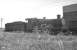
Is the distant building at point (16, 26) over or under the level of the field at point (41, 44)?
under

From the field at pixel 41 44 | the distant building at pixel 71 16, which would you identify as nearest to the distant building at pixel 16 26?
the distant building at pixel 71 16

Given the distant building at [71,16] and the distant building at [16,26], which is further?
the distant building at [16,26]

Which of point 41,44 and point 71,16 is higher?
point 71,16

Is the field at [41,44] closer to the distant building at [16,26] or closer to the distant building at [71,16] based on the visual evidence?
the distant building at [71,16]

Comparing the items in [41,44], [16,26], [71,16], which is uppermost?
[71,16]

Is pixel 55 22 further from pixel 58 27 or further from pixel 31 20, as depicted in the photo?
pixel 31 20

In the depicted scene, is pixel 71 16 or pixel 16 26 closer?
pixel 71 16

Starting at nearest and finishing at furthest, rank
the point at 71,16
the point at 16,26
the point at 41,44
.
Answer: the point at 41,44 < the point at 71,16 < the point at 16,26

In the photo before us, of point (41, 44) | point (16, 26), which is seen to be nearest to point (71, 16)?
point (16, 26)

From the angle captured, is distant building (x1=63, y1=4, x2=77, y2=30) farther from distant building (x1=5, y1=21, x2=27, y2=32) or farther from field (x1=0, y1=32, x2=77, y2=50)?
field (x1=0, y1=32, x2=77, y2=50)

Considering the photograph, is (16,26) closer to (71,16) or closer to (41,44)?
(71,16)

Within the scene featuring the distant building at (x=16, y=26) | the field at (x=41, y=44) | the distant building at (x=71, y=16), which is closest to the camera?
the field at (x=41, y=44)

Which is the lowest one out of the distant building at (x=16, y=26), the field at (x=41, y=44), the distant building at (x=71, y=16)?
the distant building at (x=16, y=26)

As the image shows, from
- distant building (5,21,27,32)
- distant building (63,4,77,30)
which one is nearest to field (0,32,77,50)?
distant building (63,4,77,30)
